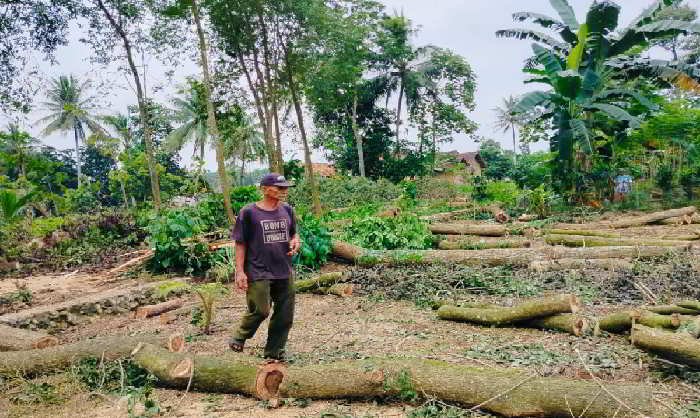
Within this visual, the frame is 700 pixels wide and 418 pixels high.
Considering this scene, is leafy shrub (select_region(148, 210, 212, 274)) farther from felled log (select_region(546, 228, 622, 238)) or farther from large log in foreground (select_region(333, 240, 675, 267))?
felled log (select_region(546, 228, 622, 238))

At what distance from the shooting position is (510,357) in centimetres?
392

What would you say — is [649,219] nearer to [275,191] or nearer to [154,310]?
[275,191]

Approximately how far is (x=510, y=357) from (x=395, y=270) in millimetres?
3699

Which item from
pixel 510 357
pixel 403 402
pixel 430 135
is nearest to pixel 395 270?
pixel 510 357

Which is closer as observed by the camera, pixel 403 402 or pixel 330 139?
pixel 403 402

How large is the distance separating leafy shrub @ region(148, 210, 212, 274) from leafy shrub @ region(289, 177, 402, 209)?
12224mm

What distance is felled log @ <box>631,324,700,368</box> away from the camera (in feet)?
10.7

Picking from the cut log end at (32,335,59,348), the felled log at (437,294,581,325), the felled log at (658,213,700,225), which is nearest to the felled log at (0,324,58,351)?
the cut log end at (32,335,59,348)

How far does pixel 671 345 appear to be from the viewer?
3.31m

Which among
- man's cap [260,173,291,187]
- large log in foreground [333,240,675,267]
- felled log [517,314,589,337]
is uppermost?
man's cap [260,173,291,187]

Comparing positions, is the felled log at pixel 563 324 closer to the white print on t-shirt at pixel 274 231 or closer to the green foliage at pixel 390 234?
the white print on t-shirt at pixel 274 231

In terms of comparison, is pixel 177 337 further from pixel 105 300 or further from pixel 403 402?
pixel 105 300

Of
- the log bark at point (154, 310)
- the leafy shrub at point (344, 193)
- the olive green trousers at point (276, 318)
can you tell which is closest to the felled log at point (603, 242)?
the olive green trousers at point (276, 318)

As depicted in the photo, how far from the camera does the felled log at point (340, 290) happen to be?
6.71 m
